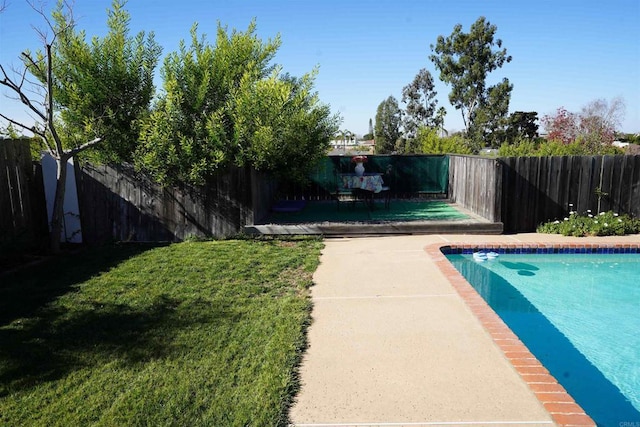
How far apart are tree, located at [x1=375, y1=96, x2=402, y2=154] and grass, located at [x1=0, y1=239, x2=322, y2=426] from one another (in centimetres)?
3680

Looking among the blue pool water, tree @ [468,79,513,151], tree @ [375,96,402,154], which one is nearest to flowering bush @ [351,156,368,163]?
the blue pool water

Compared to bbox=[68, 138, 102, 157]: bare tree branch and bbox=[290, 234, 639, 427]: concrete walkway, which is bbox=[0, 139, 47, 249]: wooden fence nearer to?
bbox=[68, 138, 102, 157]: bare tree branch

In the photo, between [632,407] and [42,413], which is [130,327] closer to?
[42,413]

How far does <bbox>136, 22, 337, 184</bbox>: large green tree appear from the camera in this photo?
8070mm

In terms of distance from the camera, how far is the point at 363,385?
319cm

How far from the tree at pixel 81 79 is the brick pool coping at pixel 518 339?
6370 millimetres

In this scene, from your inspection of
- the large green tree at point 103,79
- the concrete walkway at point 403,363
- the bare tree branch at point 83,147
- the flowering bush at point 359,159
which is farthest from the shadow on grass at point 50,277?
the flowering bush at point 359,159

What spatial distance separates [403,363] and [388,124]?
40800 mm

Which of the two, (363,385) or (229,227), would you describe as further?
(229,227)

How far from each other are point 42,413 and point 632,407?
4.31 meters

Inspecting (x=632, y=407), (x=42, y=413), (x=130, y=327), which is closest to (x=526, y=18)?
(x=632, y=407)

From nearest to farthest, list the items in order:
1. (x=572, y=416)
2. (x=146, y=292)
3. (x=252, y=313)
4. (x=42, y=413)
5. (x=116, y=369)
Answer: (x=572, y=416), (x=42, y=413), (x=116, y=369), (x=252, y=313), (x=146, y=292)

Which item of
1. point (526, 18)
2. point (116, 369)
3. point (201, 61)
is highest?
point (526, 18)

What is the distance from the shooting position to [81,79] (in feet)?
26.4
